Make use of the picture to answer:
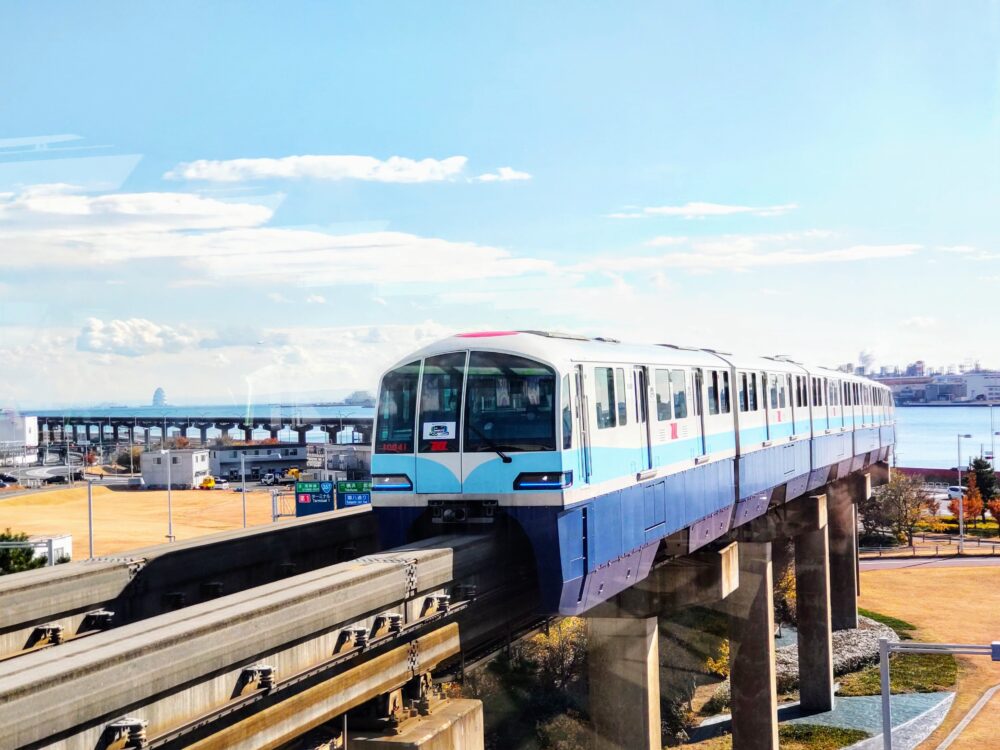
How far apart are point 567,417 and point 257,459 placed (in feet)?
279

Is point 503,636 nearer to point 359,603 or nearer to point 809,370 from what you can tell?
point 359,603

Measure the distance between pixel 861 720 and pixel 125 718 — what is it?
121 feet

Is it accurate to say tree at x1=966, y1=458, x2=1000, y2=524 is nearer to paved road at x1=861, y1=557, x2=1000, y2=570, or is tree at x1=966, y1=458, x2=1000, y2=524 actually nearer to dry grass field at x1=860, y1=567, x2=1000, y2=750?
paved road at x1=861, y1=557, x2=1000, y2=570

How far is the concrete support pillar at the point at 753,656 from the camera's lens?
32.1 m

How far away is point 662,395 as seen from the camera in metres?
16.6

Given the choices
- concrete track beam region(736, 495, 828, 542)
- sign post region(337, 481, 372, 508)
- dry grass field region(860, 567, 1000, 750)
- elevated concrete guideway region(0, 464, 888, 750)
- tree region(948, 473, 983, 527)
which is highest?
elevated concrete guideway region(0, 464, 888, 750)

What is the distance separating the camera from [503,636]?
13.7m

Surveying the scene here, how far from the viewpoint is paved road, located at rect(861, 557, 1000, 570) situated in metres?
61.9

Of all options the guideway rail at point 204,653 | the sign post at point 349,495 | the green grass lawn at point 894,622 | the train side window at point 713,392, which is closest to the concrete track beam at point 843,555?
the green grass lawn at point 894,622

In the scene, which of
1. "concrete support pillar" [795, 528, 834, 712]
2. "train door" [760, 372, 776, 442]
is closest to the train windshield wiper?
"train door" [760, 372, 776, 442]

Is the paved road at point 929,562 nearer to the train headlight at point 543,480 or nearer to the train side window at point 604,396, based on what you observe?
the train side window at point 604,396

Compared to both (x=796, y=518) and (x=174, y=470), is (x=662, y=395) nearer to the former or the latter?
(x=796, y=518)

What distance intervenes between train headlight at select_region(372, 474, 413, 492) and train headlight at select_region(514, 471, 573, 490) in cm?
142

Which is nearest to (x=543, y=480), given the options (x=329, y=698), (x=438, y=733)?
(x=438, y=733)
